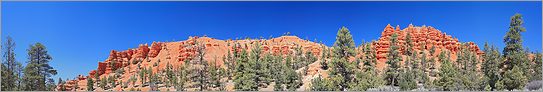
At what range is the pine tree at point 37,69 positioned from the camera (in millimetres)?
24875

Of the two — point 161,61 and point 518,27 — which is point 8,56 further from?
point 161,61

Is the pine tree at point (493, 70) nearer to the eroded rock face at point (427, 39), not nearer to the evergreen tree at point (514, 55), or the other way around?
the evergreen tree at point (514, 55)

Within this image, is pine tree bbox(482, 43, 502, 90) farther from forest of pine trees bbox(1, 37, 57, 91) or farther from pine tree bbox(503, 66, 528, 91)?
forest of pine trees bbox(1, 37, 57, 91)

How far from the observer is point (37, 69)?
25.7 metres

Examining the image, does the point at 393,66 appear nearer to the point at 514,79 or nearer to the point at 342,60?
the point at 342,60

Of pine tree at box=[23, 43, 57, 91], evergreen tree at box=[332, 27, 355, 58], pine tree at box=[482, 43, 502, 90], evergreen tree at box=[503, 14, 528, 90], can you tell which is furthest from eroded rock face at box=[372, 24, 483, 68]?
pine tree at box=[23, 43, 57, 91]

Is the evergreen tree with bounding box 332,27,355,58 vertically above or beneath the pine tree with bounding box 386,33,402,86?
above

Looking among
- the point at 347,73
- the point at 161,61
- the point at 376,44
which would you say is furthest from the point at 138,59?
the point at 347,73

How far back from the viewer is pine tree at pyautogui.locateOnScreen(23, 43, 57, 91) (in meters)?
24.9

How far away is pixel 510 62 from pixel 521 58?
67 cm

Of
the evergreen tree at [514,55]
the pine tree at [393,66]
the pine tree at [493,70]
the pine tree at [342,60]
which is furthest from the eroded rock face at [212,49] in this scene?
the evergreen tree at [514,55]

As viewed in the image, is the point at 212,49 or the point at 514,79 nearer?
the point at 514,79

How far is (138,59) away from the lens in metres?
104

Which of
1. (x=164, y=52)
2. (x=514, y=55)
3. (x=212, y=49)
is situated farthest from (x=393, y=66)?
(x=164, y=52)
